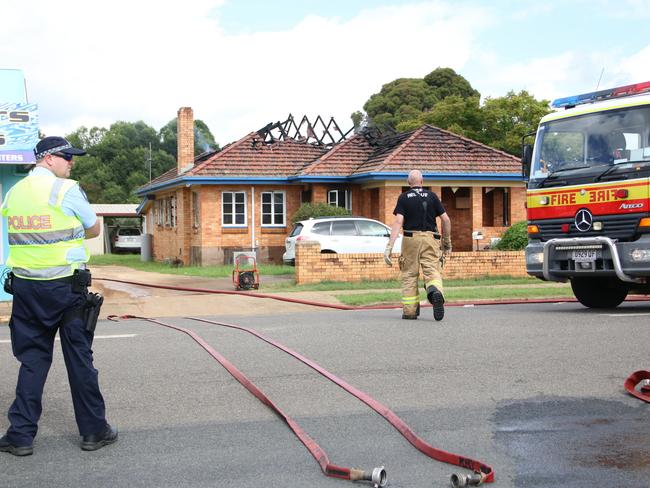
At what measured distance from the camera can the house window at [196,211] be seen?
29484 millimetres

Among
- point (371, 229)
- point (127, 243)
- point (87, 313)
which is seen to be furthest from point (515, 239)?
point (127, 243)

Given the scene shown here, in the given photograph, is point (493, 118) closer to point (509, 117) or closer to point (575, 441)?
point (509, 117)

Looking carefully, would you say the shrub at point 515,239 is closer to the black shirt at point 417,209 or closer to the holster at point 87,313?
the black shirt at point 417,209

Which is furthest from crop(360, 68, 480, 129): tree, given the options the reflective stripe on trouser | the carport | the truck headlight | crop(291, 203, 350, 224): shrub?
the truck headlight

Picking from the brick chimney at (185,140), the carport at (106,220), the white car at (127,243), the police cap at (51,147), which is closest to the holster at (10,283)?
the police cap at (51,147)

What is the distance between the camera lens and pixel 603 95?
11789 millimetres

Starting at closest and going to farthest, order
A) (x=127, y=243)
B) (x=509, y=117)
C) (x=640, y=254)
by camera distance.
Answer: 1. (x=640, y=254)
2. (x=509, y=117)
3. (x=127, y=243)

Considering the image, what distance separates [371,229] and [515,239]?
4.14m

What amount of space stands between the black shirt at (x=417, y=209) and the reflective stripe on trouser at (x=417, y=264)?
0.12 metres

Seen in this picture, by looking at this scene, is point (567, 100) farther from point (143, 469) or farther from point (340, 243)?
point (340, 243)

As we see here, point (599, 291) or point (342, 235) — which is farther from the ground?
point (342, 235)

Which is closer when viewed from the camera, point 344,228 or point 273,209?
point 344,228

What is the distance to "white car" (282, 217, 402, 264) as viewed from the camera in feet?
75.5

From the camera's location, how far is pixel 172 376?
23.9 feet
